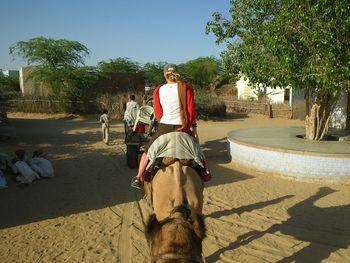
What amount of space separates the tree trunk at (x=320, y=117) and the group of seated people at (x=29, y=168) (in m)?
7.78

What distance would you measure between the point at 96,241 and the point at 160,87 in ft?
8.58

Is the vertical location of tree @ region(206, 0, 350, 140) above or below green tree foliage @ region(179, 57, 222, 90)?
below

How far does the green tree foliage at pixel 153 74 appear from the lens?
3888cm

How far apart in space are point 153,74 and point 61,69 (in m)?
14.1

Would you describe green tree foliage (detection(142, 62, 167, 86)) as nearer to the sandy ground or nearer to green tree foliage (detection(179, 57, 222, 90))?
green tree foliage (detection(179, 57, 222, 90))

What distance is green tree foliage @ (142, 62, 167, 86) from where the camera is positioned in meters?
38.9

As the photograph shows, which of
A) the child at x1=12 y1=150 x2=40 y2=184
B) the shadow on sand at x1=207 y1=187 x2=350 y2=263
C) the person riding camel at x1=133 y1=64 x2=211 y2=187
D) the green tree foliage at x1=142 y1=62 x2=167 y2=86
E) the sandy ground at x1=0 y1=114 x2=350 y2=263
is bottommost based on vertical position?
the shadow on sand at x1=207 y1=187 x2=350 y2=263

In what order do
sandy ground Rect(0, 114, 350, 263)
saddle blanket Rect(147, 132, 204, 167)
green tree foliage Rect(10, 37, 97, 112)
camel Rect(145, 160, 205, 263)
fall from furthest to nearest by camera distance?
green tree foliage Rect(10, 37, 97, 112), sandy ground Rect(0, 114, 350, 263), saddle blanket Rect(147, 132, 204, 167), camel Rect(145, 160, 205, 263)

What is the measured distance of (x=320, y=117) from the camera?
440 inches

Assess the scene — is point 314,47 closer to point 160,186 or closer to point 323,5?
point 323,5

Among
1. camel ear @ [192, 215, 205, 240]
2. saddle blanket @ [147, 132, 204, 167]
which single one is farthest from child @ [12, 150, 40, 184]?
camel ear @ [192, 215, 205, 240]

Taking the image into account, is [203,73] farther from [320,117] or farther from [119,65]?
[320,117]

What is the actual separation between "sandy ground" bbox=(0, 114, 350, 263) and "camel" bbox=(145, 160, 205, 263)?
1826 millimetres

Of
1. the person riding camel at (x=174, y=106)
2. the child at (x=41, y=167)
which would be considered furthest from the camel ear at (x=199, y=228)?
the child at (x=41, y=167)
